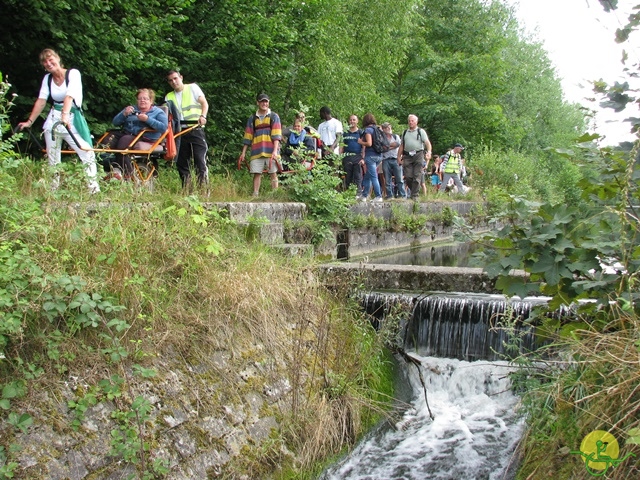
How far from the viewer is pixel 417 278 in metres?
6.62

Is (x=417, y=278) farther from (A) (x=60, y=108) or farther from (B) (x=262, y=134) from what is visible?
(A) (x=60, y=108)

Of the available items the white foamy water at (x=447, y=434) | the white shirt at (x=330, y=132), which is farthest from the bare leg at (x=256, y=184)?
the white foamy water at (x=447, y=434)

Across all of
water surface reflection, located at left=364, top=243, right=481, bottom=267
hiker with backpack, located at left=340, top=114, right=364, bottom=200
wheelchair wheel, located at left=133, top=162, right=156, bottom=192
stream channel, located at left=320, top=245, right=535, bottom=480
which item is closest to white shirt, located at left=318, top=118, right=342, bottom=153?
hiker with backpack, located at left=340, top=114, right=364, bottom=200

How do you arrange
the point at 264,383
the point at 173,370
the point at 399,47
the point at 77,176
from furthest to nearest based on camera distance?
1. the point at 399,47
2. the point at 77,176
3. the point at 264,383
4. the point at 173,370

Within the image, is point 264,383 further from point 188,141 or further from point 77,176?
point 188,141

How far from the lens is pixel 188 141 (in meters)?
7.91

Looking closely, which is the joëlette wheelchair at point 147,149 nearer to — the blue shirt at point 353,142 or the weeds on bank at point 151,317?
the weeds on bank at point 151,317

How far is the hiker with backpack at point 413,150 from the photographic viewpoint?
12.6m

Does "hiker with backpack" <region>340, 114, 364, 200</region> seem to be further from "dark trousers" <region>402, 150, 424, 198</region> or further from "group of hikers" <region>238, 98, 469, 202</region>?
"dark trousers" <region>402, 150, 424, 198</region>

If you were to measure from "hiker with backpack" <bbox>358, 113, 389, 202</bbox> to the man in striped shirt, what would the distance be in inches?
112

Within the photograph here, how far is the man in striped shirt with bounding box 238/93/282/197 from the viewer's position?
28.6 ft

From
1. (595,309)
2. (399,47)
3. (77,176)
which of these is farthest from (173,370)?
(399,47)

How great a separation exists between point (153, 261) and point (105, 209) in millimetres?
546

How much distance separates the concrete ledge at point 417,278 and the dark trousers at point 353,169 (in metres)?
4.93
